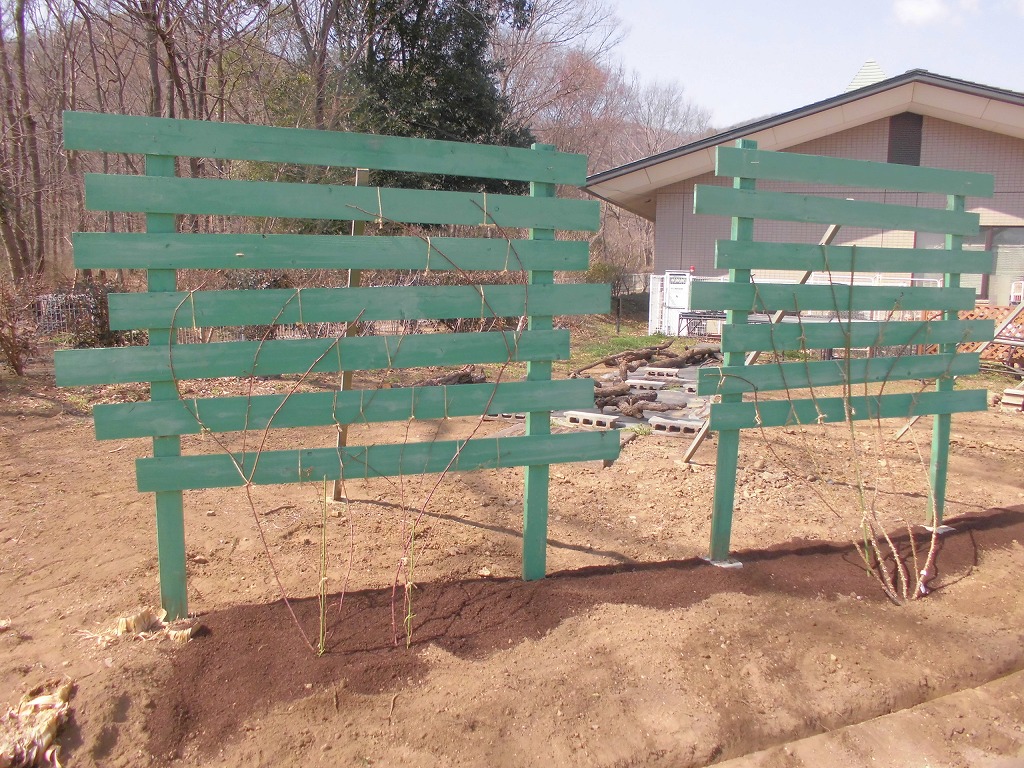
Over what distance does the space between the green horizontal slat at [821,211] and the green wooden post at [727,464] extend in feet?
0.33

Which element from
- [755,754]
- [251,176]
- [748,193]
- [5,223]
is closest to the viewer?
[755,754]

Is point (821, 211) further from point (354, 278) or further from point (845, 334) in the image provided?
point (354, 278)

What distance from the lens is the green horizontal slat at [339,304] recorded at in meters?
2.79

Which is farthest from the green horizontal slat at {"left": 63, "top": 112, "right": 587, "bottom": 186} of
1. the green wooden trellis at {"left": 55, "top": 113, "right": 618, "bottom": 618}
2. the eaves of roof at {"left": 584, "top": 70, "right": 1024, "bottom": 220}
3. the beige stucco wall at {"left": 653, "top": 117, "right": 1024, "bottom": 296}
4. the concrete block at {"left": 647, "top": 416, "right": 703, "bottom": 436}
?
the beige stucco wall at {"left": 653, "top": 117, "right": 1024, "bottom": 296}

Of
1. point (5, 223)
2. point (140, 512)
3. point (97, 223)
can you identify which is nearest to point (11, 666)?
point (140, 512)

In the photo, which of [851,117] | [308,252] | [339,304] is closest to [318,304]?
[339,304]

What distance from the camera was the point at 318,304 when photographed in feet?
10.0

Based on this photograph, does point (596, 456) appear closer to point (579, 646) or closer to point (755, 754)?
point (579, 646)

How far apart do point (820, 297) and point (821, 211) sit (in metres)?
0.48

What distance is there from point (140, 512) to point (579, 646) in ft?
10.2

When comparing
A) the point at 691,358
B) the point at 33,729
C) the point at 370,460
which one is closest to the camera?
the point at 33,729

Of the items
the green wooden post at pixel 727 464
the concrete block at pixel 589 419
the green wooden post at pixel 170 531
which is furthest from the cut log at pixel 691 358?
the green wooden post at pixel 170 531

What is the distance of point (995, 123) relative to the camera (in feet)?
45.4

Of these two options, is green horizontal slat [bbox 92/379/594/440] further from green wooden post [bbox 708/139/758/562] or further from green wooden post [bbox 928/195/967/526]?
green wooden post [bbox 928/195/967/526]
